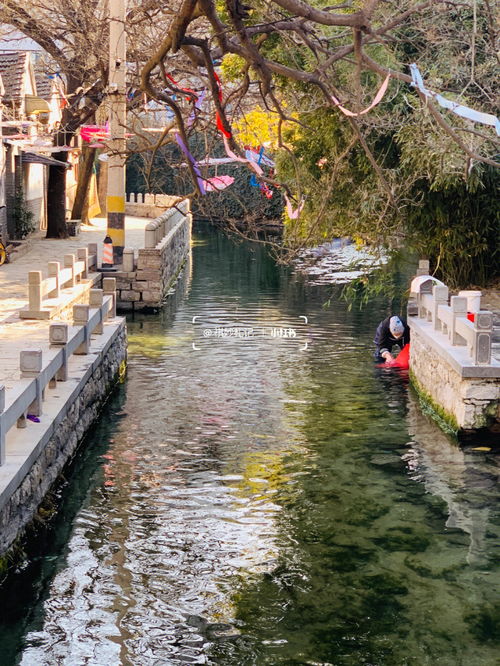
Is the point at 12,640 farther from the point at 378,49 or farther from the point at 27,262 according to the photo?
the point at 27,262

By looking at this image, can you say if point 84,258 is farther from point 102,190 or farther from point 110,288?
point 102,190

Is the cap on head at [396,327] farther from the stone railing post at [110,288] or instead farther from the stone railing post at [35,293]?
the stone railing post at [35,293]

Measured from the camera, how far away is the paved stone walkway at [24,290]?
620 inches

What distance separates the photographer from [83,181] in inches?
1596

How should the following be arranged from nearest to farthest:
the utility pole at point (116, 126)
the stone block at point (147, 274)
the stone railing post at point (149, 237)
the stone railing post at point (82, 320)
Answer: the stone railing post at point (82, 320), the utility pole at point (116, 126), the stone block at point (147, 274), the stone railing post at point (149, 237)

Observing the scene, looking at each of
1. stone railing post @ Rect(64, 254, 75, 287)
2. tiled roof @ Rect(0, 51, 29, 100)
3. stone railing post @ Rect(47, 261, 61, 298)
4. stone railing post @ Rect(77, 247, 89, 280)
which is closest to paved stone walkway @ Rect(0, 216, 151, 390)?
stone railing post @ Rect(47, 261, 61, 298)

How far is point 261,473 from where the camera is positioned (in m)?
14.2

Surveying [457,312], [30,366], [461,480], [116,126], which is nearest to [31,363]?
[30,366]

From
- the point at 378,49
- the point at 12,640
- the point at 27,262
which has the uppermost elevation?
the point at 378,49

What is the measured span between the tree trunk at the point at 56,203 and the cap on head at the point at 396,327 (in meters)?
17.8

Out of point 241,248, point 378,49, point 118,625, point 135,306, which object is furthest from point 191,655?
point 241,248

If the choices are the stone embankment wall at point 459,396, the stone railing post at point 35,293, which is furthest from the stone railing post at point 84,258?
the stone embankment wall at point 459,396

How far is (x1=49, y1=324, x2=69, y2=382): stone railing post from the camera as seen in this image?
543 inches

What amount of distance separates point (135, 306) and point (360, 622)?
1918cm
